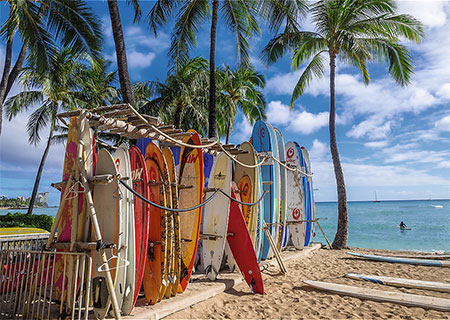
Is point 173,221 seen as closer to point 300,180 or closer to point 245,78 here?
point 300,180

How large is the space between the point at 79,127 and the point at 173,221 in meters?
1.61

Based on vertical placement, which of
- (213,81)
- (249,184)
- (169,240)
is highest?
(213,81)

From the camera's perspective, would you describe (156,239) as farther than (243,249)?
No

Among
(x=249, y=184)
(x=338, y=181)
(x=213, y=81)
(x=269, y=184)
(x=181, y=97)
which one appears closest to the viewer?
(x=249, y=184)

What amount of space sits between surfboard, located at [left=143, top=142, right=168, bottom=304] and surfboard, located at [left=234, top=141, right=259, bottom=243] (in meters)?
2.02

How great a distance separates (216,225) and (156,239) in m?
1.21

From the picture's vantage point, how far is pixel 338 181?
11141 mm

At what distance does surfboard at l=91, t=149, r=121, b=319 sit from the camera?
3.30 m

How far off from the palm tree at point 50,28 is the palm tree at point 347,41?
6.37 metres

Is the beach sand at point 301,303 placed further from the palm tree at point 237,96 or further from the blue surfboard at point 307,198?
the palm tree at point 237,96

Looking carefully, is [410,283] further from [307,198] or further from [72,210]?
[72,210]

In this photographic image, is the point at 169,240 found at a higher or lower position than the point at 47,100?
lower

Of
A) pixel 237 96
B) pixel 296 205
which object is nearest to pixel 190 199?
pixel 296 205

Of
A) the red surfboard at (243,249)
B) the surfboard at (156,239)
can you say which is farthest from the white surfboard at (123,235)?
the red surfboard at (243,249)
